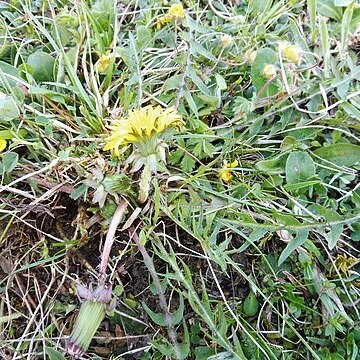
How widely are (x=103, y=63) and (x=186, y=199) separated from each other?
0.38m

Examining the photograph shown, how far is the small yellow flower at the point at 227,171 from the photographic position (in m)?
1.22

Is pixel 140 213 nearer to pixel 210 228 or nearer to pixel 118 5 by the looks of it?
pixel 210 228

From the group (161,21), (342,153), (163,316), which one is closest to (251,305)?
(163,316)

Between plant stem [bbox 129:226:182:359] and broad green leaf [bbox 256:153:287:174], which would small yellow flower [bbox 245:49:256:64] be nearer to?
broad green leaf [bbox 256:153:287:174]

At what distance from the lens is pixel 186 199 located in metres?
1.23

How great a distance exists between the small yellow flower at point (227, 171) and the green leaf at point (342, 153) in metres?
0.19

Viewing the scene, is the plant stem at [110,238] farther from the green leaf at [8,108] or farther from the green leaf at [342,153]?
the green leaf at [342,153]

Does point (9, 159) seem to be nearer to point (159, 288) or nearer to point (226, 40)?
point (159, 288)

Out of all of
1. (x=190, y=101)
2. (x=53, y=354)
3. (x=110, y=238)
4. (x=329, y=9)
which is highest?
(x=329, y=9)

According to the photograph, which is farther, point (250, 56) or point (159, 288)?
point (250, 56)

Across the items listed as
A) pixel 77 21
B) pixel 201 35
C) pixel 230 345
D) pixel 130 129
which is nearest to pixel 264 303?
pixel 230 345

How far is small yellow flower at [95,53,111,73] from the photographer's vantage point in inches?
50.7

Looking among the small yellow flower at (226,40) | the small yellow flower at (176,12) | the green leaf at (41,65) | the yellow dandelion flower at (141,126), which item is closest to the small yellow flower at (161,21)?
the small yellow flower at (176,12)

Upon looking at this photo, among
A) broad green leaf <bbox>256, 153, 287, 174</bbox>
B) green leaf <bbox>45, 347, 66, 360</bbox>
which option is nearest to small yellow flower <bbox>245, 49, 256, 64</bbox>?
broad green leaf <bbox>256, 153, 287, 174</bbox>
